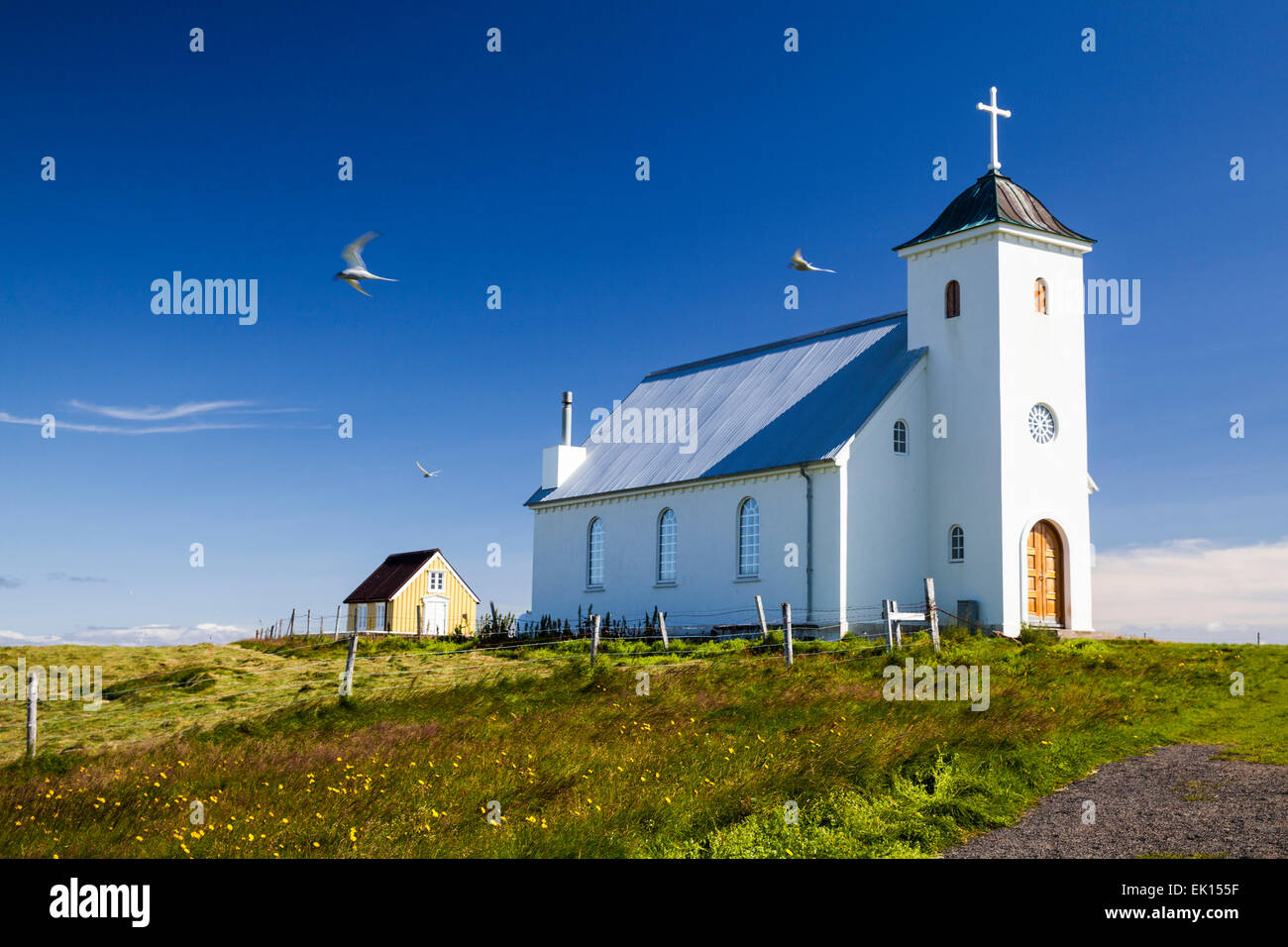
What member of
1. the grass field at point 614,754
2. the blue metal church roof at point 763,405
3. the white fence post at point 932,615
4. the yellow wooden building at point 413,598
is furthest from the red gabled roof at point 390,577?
the white fence post at point 932,615

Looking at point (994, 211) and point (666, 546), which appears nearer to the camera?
point (994, 211)

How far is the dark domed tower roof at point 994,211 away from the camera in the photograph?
31.6 meters

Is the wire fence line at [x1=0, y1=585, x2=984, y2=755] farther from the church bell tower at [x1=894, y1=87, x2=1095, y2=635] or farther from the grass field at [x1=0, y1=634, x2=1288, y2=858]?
the church bell tower at [x1=894, y1=87, x2=1095, y2=635]

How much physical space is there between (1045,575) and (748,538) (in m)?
8.20

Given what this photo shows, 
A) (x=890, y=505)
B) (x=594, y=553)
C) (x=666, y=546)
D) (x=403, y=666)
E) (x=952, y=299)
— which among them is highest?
(x=952, y=299)

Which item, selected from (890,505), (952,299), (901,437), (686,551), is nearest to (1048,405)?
(952,299)

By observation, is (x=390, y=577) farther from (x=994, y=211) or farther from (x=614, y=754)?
(x=614, y=754)

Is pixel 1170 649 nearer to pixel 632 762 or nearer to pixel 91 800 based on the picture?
pixel 632 762

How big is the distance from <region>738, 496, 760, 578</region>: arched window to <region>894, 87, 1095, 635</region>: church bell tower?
482 cm

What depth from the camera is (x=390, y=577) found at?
56.0m

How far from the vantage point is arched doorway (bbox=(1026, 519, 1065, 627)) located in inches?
1208

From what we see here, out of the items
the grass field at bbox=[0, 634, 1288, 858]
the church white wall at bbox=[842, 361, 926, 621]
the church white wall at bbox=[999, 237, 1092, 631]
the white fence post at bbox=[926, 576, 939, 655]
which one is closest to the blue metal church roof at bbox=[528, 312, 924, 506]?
the church white wall at bbox=[842, 361, 926, 621]
